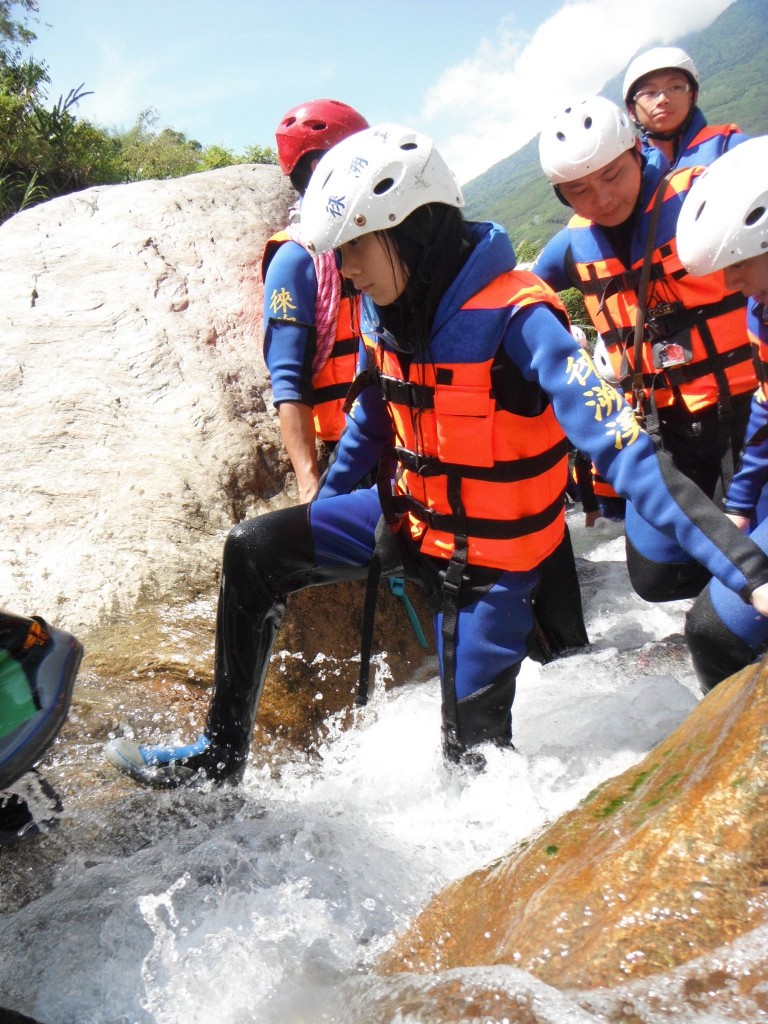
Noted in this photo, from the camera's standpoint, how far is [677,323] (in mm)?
3537

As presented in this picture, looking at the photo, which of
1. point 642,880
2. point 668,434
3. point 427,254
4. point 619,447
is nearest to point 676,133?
point 668,434

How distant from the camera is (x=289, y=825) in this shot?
2869 mm

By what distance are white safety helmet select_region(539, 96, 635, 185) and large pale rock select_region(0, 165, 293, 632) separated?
82.5 inches

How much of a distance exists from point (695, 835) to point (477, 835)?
1.23 metres

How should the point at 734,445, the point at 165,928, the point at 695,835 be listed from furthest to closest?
1. the point at 734,445
2. the point at 165,928
3. the point at 695,835

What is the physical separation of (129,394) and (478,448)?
2674 millimetres

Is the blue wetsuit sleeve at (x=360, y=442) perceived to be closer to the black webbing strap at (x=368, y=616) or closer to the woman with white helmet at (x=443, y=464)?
the woman with white helmet at (x=443, y=464)

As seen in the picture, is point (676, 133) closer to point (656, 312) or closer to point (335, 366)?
point (656, 312)

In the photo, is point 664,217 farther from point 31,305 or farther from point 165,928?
point 31,305

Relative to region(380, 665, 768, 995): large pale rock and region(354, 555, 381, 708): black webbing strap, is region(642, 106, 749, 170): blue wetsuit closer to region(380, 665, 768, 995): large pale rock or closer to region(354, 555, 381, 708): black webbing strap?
region(354, 555, 381, 708): black webbing strap

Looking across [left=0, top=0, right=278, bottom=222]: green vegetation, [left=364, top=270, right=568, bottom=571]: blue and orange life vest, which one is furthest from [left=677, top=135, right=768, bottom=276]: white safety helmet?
[left=0, top=0, right=278, bottom=222]: green vegetation

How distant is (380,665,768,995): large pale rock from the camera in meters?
1.51

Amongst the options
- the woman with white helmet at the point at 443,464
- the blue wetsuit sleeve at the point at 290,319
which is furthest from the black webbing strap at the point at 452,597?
the blue wetsuit sleeve at the point at 290,319

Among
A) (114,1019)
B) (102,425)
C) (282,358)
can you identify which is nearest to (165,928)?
(114,1019)
